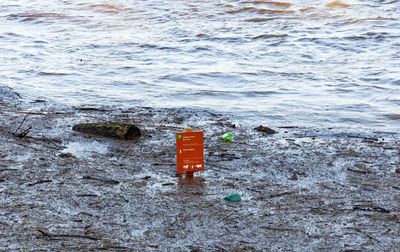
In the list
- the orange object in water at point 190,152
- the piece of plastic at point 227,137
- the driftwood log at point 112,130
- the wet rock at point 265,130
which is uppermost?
the orange object in water at point 190,152

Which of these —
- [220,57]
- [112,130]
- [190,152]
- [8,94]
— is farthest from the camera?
[220,57]

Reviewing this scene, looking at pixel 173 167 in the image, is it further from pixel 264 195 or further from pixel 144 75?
pixel 144 75

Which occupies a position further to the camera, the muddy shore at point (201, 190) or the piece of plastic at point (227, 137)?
the piece of plastic at point (227, 137)

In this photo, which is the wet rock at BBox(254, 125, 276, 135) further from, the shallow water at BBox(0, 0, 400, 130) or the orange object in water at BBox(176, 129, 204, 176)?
the orange object in water at BBox(176, 129, 204, 176)

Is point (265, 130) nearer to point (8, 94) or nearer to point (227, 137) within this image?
point (227, 137)

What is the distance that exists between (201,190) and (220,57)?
714 cm

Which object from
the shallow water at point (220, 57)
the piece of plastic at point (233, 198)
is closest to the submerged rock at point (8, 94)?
the shallow water at point (220, 57)

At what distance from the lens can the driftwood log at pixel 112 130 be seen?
7.94m

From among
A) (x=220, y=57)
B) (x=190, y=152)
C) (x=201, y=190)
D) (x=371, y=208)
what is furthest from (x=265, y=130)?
(x=220, y=57)

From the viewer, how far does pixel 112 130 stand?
315 inches

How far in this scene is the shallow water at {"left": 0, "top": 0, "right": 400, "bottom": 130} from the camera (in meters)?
10.4

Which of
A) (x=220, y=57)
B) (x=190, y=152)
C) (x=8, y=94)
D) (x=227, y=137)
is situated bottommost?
(x=220, y=57)

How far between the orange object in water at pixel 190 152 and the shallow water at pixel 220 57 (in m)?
2.67

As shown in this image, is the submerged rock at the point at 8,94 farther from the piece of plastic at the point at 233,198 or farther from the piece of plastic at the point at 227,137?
the piece of plastic at the point at 233,198
